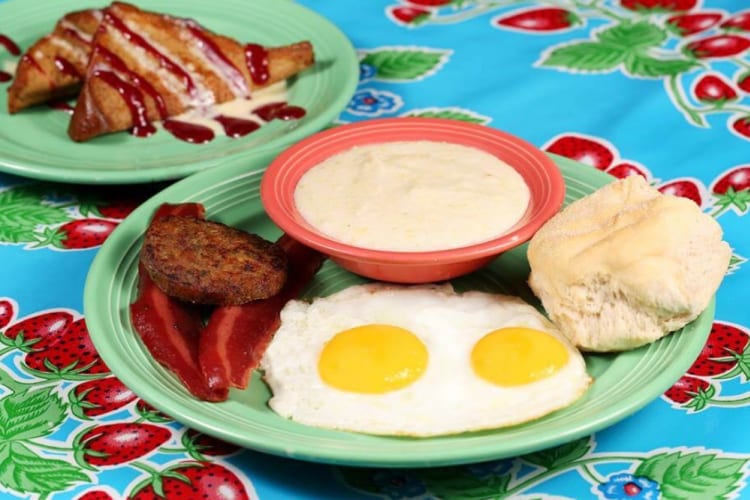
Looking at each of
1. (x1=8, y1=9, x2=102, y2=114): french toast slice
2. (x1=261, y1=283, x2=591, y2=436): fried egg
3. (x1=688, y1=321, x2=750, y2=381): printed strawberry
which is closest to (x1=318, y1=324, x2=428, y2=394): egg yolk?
(x1=261, y1=283, x2=591, y2=436): fried egg

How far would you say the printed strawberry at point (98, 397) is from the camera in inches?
103

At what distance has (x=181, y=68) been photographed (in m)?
3.95

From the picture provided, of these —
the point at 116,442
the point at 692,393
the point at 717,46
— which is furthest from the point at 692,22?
the point at 116,442

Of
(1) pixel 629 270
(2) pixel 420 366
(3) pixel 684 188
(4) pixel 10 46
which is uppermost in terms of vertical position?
(1) pixel 629 270

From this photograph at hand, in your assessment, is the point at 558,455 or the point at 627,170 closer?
the point at 558,455

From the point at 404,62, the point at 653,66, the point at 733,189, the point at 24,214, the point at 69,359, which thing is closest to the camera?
the point at 69,359

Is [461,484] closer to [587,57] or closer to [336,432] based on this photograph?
[336,432]

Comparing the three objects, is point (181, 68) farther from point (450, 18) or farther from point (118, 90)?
point (450, 18)

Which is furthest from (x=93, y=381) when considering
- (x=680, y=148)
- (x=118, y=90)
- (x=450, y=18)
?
(x=450, y=18)

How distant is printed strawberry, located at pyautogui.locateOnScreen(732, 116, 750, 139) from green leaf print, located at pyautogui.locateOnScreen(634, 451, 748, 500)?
1.76 m

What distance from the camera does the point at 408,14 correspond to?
188 inches

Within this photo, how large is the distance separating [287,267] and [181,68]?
1.43m

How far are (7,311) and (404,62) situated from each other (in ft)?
6.76

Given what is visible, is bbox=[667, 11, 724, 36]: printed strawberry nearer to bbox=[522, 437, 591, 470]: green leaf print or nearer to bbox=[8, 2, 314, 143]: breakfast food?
bbox=[8, 2, 314, 143]: breakfast food
